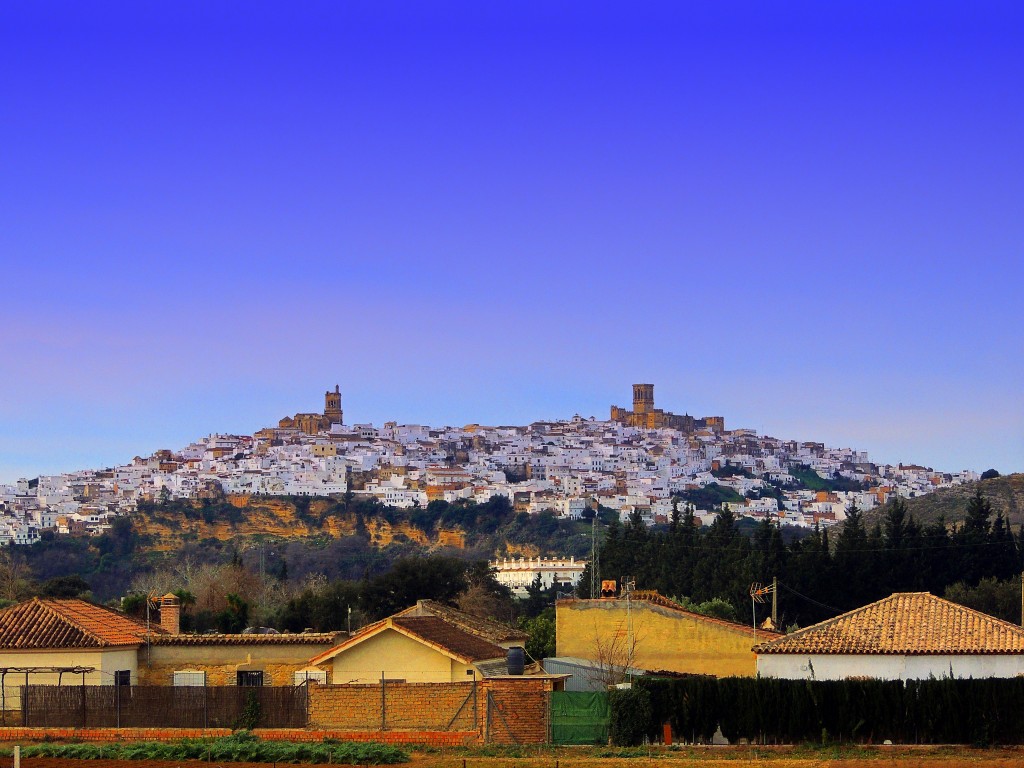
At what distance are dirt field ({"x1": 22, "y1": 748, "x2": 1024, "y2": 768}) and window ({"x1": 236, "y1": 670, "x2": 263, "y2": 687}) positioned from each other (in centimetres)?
690

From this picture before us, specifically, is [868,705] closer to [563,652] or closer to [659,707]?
[659,707]

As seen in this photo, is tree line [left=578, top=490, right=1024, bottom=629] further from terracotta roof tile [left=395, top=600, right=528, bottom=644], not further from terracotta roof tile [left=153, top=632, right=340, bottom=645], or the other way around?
terracotta roof tile [left=153, top=632, right=340, bottom=645]

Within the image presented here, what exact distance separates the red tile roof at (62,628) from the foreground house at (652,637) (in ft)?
36.3

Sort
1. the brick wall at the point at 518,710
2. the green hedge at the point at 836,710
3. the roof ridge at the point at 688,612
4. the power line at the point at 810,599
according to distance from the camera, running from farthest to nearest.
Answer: the power line at the point at 810,599, the roof ridge at the point at 688,612, the brick wall at the point at 518,710, the green hedge at the point at 836,710

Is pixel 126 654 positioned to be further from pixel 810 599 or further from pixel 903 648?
pixel 810 599

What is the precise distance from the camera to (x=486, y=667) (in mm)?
33438

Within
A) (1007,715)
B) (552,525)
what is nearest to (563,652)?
(1007,715)

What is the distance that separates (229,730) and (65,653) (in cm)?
571

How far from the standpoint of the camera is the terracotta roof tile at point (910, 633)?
34062mm

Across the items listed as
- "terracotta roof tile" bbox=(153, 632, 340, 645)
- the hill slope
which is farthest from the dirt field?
the hill slope

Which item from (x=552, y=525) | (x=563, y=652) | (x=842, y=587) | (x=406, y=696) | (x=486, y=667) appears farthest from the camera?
(x=552, y=525)

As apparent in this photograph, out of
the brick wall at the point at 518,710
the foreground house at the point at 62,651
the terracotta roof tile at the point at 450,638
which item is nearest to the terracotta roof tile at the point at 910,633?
the terracotta roof tile at the point at 450,638

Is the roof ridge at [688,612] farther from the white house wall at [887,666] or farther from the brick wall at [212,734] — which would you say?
the brick wall at [212,734]

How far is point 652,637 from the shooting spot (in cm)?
4203
